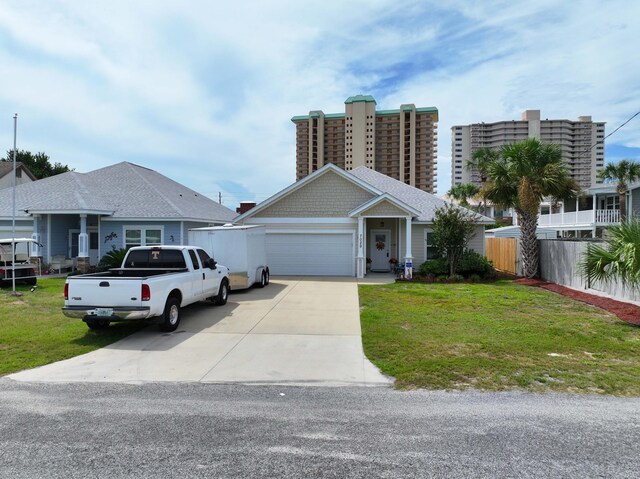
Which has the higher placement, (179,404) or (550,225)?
(550,225)

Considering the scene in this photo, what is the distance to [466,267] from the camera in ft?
61.8

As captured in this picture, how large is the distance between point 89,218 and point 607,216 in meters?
34.7

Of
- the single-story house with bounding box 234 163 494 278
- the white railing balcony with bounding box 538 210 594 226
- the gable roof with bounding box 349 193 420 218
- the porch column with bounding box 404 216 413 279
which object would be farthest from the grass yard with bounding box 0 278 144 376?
the white railing balcony with bounding box 538 210 594 226

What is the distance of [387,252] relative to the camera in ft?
73.6

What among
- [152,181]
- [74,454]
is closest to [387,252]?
[152,181]

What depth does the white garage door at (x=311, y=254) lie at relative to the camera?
20469 millimetres

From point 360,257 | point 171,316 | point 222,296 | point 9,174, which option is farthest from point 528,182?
point 9,174

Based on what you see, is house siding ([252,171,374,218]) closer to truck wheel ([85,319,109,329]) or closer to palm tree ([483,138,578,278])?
palm tree ([483,138,578,278])

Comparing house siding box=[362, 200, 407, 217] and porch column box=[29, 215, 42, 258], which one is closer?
house siding box=[362, 200, 407, 217]

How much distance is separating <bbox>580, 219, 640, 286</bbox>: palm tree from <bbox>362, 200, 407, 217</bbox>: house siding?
979 centimetres

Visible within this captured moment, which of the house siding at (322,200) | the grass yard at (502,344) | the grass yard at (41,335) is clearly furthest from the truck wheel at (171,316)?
the house siding at (322,200)

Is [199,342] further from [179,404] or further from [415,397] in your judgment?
[415,397]

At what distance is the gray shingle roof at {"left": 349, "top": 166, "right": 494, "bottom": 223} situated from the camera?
21.2 m

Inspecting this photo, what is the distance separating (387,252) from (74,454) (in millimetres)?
19592
